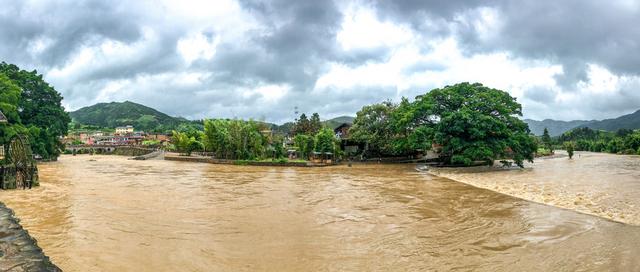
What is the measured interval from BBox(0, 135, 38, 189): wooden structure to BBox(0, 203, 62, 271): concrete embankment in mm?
11532

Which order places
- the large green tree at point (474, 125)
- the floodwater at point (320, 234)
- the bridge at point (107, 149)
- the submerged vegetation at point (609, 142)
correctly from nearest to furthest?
the floodwater at point (320, 234) < the large green tree at point (474, 125) < the submerged vegetation at point (609, 142) < the bridge at point (107, 149)

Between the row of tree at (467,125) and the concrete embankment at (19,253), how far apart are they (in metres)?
29.2

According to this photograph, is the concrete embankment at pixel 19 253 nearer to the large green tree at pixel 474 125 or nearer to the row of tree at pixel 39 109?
the large green tree at pixel 474 125

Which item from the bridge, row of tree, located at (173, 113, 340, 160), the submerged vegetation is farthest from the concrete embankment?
the submerged vegetation

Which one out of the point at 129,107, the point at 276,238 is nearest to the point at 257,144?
the point at 276,238

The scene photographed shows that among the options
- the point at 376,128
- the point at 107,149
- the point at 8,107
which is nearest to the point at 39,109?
the point at 8,107

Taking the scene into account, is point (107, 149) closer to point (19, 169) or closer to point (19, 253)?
point (19, 169)

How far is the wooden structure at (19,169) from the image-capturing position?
17281 mm

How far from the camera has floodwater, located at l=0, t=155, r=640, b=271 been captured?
23.7 feet

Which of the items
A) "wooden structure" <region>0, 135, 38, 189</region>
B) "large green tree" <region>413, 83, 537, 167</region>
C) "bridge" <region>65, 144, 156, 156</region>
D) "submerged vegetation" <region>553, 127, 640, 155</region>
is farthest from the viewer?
"bridge" <region>65, 144, 156, 156</region>

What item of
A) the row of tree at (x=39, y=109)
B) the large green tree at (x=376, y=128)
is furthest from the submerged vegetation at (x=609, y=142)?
the row of tree at (x=39, y=109)

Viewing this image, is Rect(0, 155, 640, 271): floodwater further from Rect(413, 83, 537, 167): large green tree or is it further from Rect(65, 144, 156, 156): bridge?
Rect(65, 144, 156, 156): bridge

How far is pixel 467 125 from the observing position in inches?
1252

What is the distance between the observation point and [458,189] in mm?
19266
